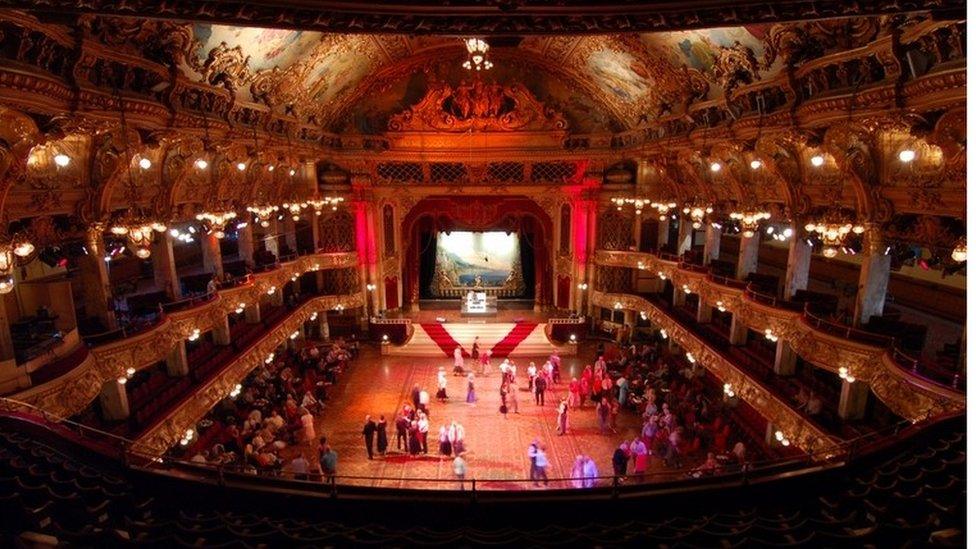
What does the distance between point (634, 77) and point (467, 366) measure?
35.1 feet

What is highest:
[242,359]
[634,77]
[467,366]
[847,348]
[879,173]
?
[634,77]

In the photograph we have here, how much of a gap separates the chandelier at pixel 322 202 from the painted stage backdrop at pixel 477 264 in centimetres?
503

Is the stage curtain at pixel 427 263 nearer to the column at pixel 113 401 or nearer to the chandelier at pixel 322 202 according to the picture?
the chandelier at pixel 322 202

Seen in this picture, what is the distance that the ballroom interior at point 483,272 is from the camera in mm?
4797

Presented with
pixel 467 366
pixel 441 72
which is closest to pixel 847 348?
pixel 467 366

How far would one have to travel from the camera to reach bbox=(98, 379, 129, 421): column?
33.3 ft

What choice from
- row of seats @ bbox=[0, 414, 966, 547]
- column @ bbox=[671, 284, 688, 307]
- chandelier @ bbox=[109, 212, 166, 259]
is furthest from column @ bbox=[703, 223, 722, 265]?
chandelier @ bbox=[109, 212, 166, 259]

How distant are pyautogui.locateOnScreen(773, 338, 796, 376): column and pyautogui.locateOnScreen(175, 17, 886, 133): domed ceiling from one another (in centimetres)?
602

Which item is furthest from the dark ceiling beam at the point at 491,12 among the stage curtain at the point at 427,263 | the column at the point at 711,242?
the stage curtain at the point at 427,263

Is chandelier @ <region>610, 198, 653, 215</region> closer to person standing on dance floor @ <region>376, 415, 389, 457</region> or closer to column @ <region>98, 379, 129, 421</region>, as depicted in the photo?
person standing on dance floor @ <region>376, 415, 389, 457</region>

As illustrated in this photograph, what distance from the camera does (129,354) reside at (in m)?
10.0

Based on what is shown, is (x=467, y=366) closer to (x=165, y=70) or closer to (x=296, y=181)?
(x=296, y=181)

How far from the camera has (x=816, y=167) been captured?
11.3 metres

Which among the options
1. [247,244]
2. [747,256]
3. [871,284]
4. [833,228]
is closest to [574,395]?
[747,256]
